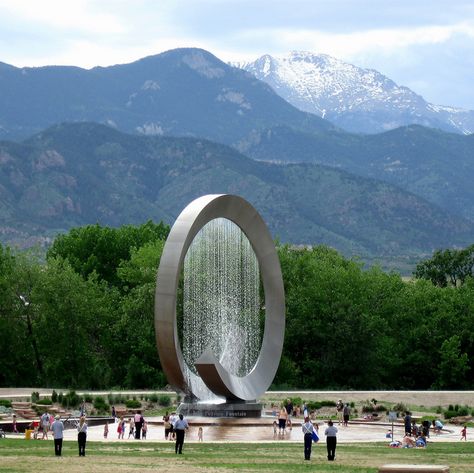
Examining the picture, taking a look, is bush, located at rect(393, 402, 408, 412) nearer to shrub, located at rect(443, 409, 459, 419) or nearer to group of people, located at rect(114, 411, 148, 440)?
shrub, located at rect(443, 409, 459, 419)

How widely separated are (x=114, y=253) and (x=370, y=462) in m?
49.4

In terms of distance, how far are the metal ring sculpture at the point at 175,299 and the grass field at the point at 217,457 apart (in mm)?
5465

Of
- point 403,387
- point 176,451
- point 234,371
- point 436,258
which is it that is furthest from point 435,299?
point 176,451

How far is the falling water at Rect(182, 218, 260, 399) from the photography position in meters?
47.2

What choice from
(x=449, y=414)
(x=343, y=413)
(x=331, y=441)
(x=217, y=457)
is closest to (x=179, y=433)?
(x=217, y=457)

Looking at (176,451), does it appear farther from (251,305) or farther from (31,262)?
(31,262)

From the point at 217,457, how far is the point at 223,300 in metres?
22.7

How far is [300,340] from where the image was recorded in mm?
65062

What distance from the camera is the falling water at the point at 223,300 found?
47188 mm

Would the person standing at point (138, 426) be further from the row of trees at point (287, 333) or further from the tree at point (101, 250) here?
the tree at point (101, 250)

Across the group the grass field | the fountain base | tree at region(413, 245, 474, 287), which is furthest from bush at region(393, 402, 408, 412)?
tree at region(413, 245, 474, 287)

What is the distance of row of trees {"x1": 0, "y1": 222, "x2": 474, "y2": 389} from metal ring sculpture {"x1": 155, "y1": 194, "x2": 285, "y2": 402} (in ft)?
50.4

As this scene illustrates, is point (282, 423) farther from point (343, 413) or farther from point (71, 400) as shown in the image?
point (71, 400)

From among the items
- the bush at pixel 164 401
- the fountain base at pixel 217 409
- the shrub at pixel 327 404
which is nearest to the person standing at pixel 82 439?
the fountain base at pixel 217 409
